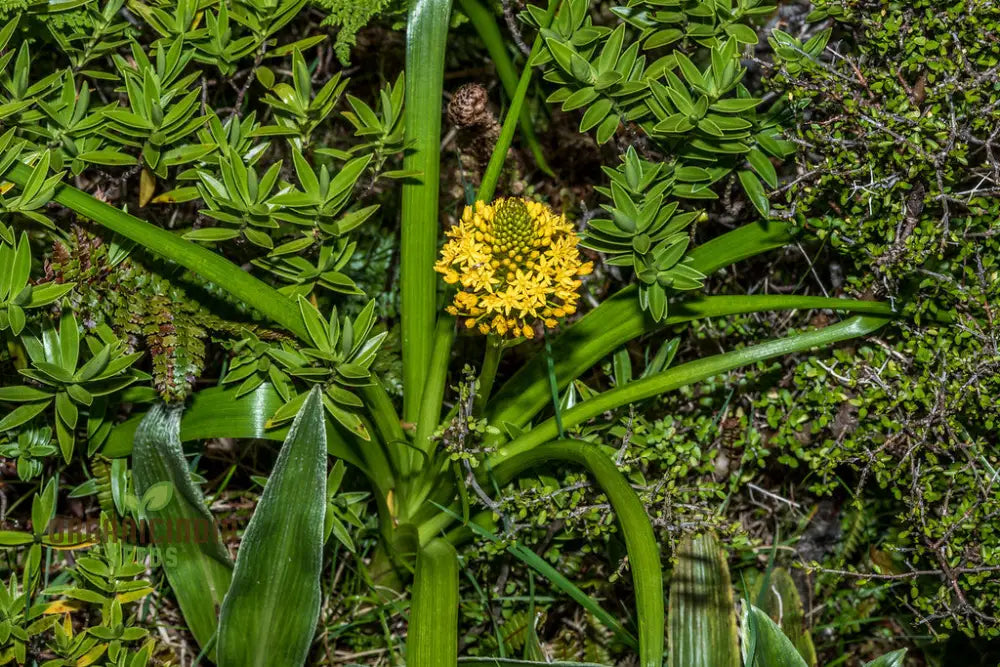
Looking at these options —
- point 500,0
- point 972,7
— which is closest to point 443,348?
point 500,0

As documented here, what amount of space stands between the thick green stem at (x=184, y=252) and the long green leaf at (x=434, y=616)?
2.00 feet

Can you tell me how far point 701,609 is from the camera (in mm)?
2111

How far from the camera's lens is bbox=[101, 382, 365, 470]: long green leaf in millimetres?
2090

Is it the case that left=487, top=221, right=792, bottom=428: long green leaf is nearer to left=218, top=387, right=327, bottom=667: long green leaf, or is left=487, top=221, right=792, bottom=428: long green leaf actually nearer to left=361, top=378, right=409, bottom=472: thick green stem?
left=361, top=378, right=409, bottom=472: thick green stem

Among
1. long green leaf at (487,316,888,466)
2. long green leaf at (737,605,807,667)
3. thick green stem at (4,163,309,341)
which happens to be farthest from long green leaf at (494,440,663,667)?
thick green stem at (4,163,309,341)

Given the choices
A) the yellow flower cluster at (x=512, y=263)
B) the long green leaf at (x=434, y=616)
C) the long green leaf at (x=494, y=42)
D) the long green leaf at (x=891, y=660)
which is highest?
the long green leaf at (x=494, y=42)

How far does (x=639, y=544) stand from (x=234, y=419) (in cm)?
102

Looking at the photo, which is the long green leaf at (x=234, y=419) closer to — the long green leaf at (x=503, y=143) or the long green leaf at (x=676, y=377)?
the long green leaf at (x=676, y=377)

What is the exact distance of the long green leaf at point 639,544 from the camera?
5.67 ft

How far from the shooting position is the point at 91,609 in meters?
2.20

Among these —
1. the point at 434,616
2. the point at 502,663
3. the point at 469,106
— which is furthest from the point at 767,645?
the point at 469,106

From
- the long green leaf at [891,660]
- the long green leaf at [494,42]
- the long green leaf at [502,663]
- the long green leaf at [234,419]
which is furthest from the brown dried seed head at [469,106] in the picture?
the long green leaf at [891,660]

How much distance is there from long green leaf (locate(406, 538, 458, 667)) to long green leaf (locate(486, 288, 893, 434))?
15.7 inches

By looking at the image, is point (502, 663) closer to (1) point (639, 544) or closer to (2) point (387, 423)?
(1) point (639, 544)
